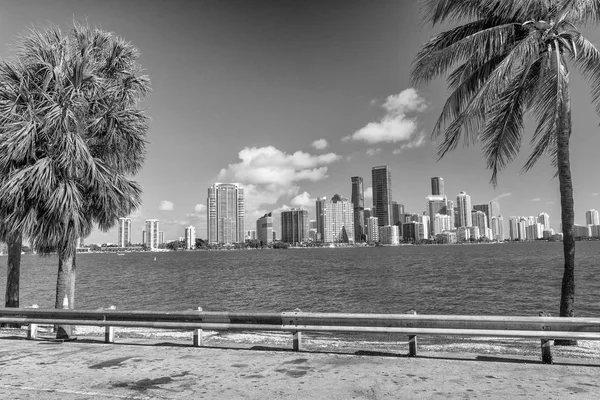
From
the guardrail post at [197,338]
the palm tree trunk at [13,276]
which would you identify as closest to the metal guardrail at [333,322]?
the guardrail post at [197,338]

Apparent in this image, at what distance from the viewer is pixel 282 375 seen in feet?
22.0

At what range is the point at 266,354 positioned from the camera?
26.9 feet

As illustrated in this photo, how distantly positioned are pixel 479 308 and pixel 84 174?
22900 mm

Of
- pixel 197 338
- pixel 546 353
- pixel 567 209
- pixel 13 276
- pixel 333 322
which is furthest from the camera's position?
pixel 13 276

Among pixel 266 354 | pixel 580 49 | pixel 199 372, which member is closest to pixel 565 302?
pixel 580 49

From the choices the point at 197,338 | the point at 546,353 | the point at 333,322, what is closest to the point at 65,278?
the point at 197,338

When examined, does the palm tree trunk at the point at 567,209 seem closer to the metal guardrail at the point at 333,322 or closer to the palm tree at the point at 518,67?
the palm tree at the point at 518,67

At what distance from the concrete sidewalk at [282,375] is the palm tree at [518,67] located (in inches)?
170

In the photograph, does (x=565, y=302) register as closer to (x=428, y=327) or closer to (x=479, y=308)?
(x=428, y=327)

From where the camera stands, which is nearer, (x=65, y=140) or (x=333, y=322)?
(x=333, y=322)

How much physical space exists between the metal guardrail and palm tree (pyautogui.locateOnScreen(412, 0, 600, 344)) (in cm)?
326

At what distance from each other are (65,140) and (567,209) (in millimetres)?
12214

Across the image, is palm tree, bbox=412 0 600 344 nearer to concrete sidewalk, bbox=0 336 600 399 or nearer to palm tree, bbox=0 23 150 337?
concrete sidewalk, bbox=0 336 600 399

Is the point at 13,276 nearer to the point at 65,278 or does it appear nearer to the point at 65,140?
the point at 65,278
